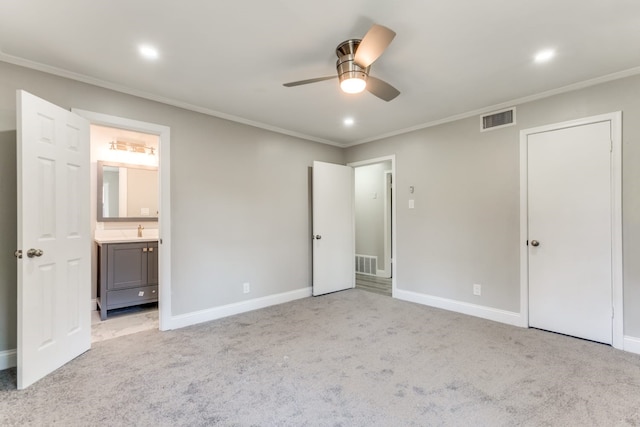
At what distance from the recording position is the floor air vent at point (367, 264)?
624 centimetres

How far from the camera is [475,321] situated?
3445 millimetres

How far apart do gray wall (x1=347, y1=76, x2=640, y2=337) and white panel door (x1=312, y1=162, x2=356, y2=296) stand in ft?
2.97

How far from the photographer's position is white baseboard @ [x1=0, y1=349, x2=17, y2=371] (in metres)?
2.36

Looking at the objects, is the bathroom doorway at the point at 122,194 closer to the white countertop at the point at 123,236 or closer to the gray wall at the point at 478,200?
the white countertop at the point at 123,236

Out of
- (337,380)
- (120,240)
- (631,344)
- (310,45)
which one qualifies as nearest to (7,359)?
(120,240)

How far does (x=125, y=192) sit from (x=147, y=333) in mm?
2223

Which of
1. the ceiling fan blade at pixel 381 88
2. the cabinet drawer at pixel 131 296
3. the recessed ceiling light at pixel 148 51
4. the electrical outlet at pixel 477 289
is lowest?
the cabinet drawer at pixel 131 296

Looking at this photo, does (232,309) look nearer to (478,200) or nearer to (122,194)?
(122,194)

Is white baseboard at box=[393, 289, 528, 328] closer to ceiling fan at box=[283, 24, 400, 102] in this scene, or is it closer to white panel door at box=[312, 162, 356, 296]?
white panel door at box=[312, 162, 356, 296]

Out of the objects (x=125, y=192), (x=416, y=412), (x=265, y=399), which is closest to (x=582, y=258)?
(x=416, y=412)

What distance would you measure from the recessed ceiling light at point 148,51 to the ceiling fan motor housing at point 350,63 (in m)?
1.41

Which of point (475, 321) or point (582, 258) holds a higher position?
point (582, 258)

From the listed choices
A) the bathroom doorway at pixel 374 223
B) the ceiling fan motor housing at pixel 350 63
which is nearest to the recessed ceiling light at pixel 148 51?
A: the ceiling fan motor housing at pixel 350 63

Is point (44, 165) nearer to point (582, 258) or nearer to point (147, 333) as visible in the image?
point (147, 333)
